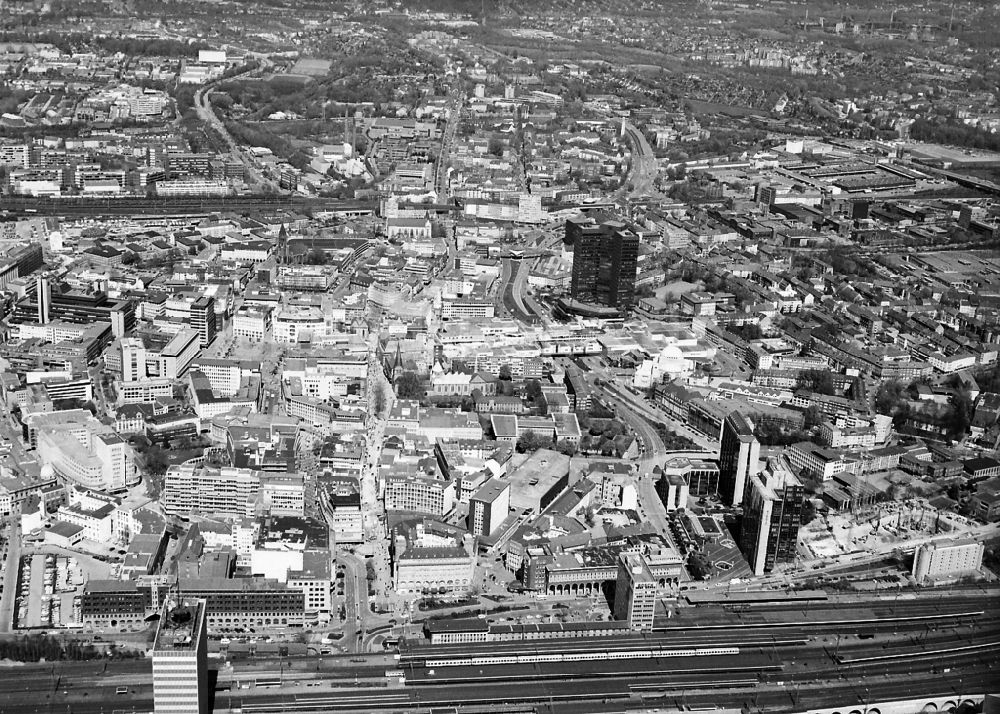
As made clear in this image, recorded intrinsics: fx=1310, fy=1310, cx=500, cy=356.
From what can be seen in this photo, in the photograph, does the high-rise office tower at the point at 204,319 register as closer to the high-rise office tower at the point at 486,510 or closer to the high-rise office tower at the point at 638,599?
the high-rise office tower at the point at 486,510

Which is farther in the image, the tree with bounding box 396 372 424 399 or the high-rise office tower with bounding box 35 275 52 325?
the high-rise office tower with bounding box 35 275 52 325

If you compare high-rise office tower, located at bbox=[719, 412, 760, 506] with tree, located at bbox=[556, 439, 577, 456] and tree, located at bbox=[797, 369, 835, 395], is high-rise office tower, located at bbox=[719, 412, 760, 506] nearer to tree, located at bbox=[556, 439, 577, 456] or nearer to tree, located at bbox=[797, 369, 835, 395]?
tree, located at bbox=[556, 439, 577, 456]

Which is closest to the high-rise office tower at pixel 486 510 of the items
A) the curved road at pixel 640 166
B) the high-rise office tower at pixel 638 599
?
the high-rise office tower at pixel 638 599

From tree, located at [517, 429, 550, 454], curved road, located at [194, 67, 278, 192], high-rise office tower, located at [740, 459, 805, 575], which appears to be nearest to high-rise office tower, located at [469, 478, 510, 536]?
tree, located at [517, 429, 550, 454]

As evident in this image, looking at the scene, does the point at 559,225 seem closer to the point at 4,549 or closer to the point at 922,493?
the point at 922,493

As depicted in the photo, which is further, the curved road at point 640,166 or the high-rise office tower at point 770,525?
the curved road at point 640,166

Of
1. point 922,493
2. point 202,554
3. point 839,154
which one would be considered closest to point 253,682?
point 202,554
